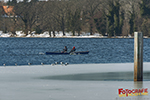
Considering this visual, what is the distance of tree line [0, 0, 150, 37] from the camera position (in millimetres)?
144500

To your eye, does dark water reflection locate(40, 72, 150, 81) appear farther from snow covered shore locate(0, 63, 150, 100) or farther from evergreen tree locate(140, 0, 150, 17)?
evergreen tree locate(140, 0, 150, 17)

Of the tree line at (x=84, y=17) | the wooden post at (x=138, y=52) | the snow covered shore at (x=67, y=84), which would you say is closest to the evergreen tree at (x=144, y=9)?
the tree line at (x=84, y=17)

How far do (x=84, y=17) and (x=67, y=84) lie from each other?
136 metres

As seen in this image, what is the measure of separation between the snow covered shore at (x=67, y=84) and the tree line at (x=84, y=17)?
393 feet

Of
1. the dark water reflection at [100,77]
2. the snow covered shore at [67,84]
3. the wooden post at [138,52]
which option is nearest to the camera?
the snow covered shore at [67,84]

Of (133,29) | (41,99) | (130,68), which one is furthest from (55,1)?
(41,99)

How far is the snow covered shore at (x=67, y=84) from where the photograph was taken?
15.2m

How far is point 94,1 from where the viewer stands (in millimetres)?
155250

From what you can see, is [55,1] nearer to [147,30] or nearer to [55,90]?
[147,30]

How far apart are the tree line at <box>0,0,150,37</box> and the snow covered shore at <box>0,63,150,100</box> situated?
119747mm

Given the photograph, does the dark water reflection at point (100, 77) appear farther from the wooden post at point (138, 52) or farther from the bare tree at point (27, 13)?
the bare tree at point (27, 13)

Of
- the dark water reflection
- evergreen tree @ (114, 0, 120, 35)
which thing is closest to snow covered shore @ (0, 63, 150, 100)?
the dark water reflection

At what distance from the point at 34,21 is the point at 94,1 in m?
26.2

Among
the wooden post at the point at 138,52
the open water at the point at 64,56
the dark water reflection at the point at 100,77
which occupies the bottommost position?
the open water at the point at 64,56
